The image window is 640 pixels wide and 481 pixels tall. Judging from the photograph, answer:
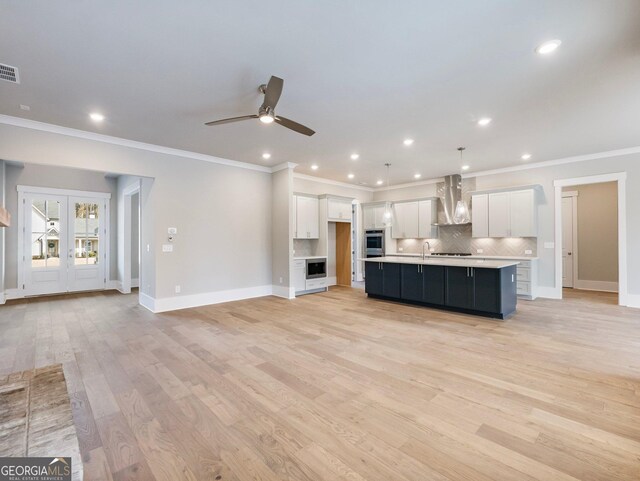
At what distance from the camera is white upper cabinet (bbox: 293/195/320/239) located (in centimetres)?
733

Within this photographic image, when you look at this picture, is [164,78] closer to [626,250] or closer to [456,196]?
[456,196]

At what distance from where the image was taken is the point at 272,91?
2947 mm

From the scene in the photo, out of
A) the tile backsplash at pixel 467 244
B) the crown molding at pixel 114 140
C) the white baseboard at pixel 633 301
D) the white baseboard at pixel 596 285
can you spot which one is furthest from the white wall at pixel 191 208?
the white baseboard at pixel 596 285

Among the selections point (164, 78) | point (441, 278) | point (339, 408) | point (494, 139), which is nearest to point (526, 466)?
point (339, 408)

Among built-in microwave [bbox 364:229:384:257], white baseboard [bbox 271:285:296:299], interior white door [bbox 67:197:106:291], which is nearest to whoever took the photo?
white baseboard [bbox 271:285:296:299]

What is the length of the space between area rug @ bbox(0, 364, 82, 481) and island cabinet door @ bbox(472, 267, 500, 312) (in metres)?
5.31

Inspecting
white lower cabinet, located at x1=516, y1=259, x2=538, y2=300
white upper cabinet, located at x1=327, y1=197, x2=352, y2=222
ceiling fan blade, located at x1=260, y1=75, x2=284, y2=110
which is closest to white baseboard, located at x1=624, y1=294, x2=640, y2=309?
white lower cabinet, located at x1=516, y1=259, x2=538, y2=300

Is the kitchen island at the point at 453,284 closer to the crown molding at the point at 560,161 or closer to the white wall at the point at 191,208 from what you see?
the crown molding at the point at 560,161

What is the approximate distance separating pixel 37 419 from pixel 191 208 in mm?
5385

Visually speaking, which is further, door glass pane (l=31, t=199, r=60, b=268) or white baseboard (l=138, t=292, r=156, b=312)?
door glass pane (l=31, t=199, r=60, b=268)

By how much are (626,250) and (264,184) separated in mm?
7484

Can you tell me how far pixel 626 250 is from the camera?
19.0 ft

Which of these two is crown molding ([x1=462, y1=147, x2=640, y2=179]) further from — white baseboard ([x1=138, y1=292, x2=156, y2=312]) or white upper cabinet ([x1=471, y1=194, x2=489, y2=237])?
white baseboard ([x1=138, y1=292, x2=156, y2=312])

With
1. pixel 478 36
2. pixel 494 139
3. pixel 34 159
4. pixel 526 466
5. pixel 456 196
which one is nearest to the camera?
pixel 526 466
